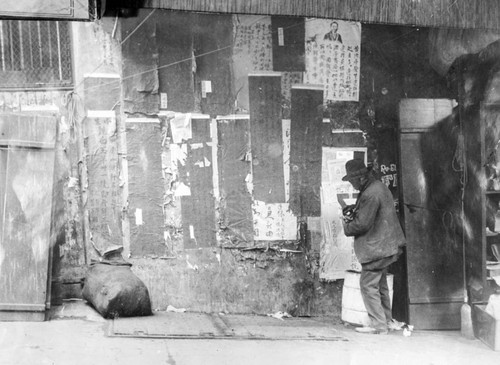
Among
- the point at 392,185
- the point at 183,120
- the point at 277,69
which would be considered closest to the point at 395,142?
the point at 392,185

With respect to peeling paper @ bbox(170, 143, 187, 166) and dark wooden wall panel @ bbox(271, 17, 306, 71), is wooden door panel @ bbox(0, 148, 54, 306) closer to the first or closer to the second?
peeling paper @ bbox(170, 143, 187, 166)

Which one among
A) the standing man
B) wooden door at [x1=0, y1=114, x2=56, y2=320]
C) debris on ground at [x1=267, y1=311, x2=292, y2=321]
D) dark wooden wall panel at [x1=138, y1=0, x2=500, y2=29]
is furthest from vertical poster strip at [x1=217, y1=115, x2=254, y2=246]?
dark wooden wall panel at [x1=138, y1=0, x2=500, y2=29]

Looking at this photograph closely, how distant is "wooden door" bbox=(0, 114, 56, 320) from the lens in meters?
6.54

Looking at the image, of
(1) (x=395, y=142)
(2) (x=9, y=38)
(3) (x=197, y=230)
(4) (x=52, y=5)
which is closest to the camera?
(4) (x=52, y=5)

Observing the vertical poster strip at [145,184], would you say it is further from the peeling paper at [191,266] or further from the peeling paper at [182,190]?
the peeling paper at [191,266]

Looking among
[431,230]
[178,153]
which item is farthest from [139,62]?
[431,230]

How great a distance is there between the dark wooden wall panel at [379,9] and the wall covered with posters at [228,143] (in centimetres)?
164

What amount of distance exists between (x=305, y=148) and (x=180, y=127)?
4.99 ft

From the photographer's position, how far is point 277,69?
803 centimetres

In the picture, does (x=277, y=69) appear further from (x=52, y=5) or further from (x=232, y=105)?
(x=52, y=5)

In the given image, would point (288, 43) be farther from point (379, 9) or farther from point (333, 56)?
point (379, 9)

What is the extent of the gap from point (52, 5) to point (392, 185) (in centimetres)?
467

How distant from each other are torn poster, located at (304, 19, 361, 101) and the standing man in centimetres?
119

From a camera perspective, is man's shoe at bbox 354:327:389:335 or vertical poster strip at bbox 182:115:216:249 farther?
vertical poster strip at bbox 182:115:216:249
